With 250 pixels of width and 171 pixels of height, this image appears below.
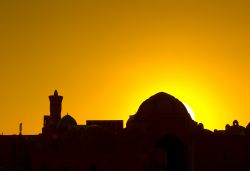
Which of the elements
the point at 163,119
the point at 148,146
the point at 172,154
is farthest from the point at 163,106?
the point at 172,154

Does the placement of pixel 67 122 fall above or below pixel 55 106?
below

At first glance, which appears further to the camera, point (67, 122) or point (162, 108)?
point (67, 122)

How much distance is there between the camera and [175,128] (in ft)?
127

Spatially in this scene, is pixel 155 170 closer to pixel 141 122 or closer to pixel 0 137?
pixel 141 122

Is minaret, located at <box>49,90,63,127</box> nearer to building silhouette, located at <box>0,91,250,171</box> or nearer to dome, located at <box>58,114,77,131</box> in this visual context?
dome, located at <box>58,114,77,131</box>

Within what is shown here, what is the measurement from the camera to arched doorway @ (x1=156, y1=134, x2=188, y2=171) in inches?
1601

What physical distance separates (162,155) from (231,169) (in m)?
10.8

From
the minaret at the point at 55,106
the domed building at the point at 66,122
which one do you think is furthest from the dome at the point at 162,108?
the minaret at the point at 55,106

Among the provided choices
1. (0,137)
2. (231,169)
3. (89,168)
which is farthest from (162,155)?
(0,137)

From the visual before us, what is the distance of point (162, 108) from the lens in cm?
3912

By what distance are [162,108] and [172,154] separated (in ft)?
31.4

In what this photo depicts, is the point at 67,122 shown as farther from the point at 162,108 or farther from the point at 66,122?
the point at 162,108

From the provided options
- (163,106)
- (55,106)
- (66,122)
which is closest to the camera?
(163,106)

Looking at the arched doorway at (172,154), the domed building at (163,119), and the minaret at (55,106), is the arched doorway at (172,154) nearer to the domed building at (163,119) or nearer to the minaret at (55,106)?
the domed building at (163,119)
